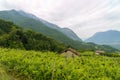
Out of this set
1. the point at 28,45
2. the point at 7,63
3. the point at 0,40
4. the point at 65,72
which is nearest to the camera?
the point at 65,72

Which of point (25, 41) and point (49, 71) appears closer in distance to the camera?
point (49, 71)

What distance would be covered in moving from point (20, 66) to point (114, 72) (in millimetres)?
6464

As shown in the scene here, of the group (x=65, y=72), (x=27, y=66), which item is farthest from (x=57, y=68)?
(x=27, y=66)

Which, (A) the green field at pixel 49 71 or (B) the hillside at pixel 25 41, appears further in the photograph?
(B) the hillside at pixel 25 41

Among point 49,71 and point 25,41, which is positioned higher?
point 25,41

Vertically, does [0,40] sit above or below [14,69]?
above

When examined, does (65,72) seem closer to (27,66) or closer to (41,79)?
(41,79)

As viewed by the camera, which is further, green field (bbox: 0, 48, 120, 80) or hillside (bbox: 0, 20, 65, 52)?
hillside (bbox: 0, 20, 65, 52)

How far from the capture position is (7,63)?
2005 centimetres

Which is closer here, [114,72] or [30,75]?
[30,75]

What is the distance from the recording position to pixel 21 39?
61.2 metres

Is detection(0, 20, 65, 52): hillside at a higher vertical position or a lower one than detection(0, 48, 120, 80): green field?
A: higher

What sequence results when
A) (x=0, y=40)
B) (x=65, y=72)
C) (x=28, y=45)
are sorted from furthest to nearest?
(x=28, y=45), (x=0, y=40), (x=65, y=72)

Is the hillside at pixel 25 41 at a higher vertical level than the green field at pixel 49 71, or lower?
higher
